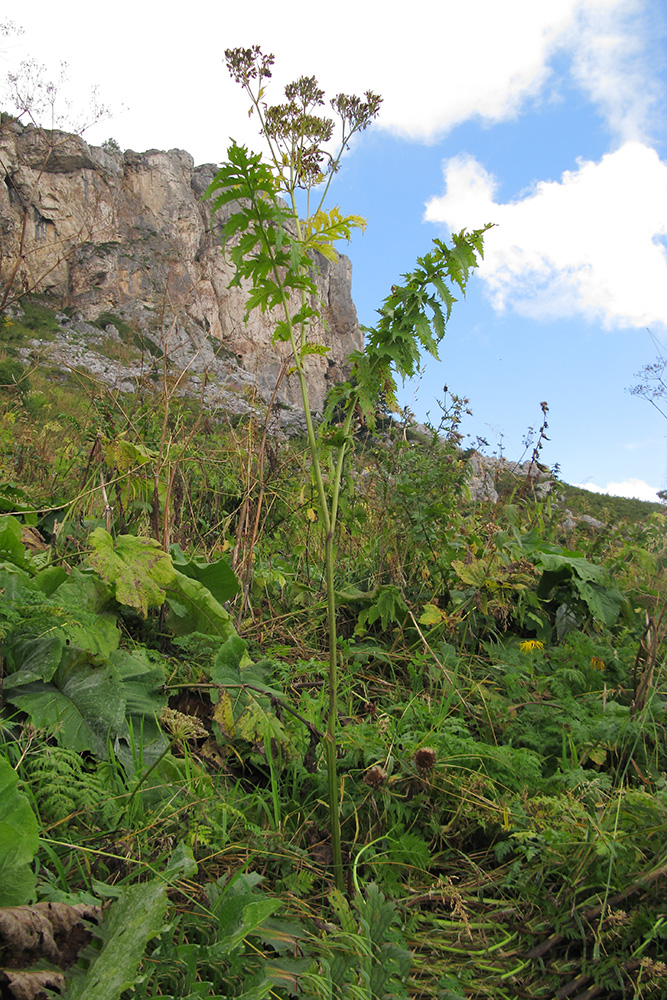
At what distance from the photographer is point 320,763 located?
76.8 inches

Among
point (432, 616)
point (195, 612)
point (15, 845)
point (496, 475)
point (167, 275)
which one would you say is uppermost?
point (167, 275)

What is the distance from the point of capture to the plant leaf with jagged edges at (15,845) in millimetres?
1058

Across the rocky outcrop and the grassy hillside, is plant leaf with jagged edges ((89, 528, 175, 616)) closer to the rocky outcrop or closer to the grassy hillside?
the grassy hillside

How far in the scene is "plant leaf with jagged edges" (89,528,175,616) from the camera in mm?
1908

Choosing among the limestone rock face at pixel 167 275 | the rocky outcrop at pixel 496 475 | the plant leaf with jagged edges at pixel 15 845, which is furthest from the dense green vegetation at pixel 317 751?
the rocky outcrop at pixel 496 475

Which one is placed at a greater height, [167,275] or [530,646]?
[167,275]

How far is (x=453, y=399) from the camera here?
12.4 ft

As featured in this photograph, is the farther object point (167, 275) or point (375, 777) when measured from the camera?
point (167, 275)

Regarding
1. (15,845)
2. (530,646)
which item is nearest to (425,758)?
(15,845)

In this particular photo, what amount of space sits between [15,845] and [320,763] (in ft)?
3.49

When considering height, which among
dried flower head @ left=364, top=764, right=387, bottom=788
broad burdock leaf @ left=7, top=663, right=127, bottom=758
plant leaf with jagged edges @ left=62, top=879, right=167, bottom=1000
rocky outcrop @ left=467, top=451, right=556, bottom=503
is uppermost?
rocky outcrop @ left=467, top=451, right=556, bottom=503

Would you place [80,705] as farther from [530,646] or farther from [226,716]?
[530,646]

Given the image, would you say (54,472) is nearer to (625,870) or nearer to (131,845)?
(131,845)

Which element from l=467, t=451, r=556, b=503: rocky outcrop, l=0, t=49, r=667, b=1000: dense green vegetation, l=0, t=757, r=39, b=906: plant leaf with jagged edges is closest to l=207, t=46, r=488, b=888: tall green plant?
l=0, t=49, r=667, b=1000: dense green vegetation
